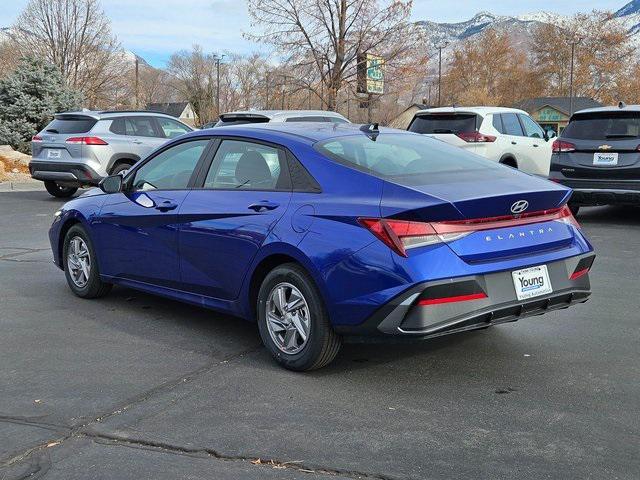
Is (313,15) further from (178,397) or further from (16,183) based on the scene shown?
(178,397)

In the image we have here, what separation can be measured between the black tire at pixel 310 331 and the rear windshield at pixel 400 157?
0.79 meters

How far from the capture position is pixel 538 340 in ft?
17.6

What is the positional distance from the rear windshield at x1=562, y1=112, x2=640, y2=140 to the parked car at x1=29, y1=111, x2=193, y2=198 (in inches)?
316

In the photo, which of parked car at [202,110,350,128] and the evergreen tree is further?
the evergreen tree

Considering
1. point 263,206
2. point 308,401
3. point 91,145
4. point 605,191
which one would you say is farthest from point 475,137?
point 308,401

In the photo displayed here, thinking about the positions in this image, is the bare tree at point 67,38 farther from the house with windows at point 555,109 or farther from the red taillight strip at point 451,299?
the house with windows at point 555,109

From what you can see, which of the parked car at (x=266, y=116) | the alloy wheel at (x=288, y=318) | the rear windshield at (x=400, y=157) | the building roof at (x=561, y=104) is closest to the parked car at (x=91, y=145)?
the parked car at (x=266, y=116)

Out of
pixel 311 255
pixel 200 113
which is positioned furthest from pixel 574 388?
pixel 200 113

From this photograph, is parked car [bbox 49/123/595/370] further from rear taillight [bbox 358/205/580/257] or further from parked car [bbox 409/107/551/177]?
parked car [bbox 409/107/551/177]

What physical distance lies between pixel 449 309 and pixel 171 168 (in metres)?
2.77

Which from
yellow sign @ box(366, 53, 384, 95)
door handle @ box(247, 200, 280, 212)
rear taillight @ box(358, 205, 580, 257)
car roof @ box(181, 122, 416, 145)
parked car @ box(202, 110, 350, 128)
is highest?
yellow sign @ box(366, 53, 384, 95)

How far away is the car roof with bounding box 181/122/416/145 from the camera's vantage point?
5094 millimetres

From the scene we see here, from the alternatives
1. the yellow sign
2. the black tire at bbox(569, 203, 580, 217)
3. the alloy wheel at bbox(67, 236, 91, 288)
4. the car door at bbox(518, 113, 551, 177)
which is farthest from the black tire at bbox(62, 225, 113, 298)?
the yellow sign

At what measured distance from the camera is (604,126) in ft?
36.1
